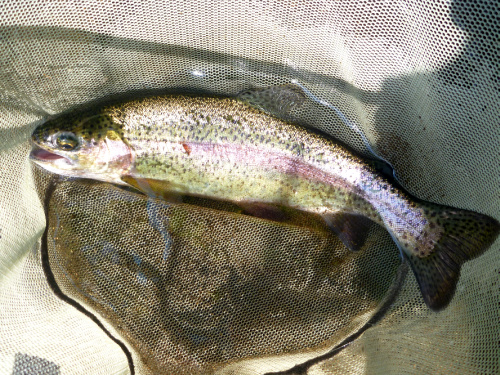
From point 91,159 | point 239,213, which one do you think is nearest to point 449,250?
point 239,213

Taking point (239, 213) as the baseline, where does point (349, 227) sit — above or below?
above

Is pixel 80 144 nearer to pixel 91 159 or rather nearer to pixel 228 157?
pixel 91 159

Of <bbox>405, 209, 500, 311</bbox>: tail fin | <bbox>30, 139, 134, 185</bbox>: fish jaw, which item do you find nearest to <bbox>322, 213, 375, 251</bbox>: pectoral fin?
<bbox>405, 209, 500, 311</bbox>: tail fin

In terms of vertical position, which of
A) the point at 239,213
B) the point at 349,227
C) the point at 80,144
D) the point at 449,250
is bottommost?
the point at 239,213

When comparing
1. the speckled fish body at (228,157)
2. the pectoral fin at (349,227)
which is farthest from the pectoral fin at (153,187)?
the pectoral fin at (349,227)

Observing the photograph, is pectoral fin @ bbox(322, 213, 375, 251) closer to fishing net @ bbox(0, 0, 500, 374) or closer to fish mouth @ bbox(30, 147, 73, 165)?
fishing net @ bbox(0, 0, 500, 374)

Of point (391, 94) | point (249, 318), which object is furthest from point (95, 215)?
point (391, 94)

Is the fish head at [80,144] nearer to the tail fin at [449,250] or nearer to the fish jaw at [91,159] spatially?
the fish jaw at [91,159]
